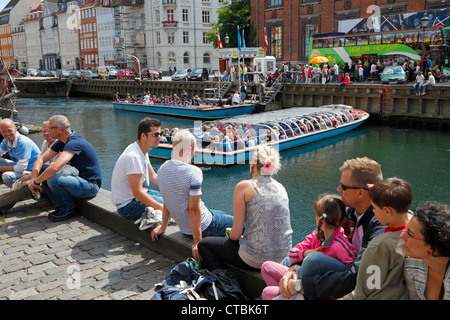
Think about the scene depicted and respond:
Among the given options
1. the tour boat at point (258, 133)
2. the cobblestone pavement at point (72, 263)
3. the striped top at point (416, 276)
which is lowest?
the tour boat at point (258, 133)

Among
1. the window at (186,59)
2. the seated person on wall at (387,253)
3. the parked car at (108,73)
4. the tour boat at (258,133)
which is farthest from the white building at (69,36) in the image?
the seated person on wall at (387,253)

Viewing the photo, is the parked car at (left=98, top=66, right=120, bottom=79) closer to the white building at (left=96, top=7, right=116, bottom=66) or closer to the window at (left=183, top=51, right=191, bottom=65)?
the window at (left=183, top=51, right=191, bottom=65)

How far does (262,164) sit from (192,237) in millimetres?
1532

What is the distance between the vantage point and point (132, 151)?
17.2 feet

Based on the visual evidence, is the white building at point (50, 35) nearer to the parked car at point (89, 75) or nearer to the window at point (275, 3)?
the parked car at point (89, 75)

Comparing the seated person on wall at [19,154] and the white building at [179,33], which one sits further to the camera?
the white building at [179,33]

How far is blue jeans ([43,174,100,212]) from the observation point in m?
6.14

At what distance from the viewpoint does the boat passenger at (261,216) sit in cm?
375

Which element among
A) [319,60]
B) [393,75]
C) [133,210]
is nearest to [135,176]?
[133,210]

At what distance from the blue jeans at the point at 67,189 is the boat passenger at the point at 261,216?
313 cm

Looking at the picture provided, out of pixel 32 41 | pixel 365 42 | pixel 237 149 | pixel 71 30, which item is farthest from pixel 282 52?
pixel 32 41

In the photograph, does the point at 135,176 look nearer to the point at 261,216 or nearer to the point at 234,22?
the point at 261,216

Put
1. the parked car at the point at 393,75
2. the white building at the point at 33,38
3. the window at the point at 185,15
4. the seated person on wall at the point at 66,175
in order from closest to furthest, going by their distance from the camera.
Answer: the seated person on wall at the point at 66,175 → the parked car at the point at 393,75 → the window at the point at 185,15 → the white building at the point at 33,38

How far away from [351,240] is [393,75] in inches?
1134
